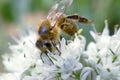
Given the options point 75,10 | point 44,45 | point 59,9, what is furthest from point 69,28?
point 75,10

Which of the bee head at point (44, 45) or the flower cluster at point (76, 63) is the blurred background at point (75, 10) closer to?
the flower cluster at point (76, 63)

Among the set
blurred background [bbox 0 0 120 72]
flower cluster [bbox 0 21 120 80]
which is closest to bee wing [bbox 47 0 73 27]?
flower cluster [bbox 0 21 120 80]

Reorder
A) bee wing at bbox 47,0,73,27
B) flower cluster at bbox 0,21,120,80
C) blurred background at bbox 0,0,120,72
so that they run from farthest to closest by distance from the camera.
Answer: blurred background at bbox 0,0,120,72, bee wing at bbox 47,0,73,27, flower cluster at bbox 0,21,120,80

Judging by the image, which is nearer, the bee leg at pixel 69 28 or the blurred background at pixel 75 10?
the bee leg at pixel 69 28

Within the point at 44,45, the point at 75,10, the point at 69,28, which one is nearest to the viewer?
the point at 44,45

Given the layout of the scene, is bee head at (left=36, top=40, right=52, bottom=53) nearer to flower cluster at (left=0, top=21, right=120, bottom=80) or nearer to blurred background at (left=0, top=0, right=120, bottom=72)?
flower cluster at (left=0, top=21, right=120, bottom=80)

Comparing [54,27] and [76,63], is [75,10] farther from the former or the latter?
[76,63]

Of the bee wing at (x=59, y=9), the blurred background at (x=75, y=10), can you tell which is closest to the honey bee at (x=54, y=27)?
the bee wing at (x=59, y=9)

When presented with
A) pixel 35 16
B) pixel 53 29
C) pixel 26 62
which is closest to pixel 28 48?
pixel 26 62

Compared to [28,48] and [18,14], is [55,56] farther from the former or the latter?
[18,14]
